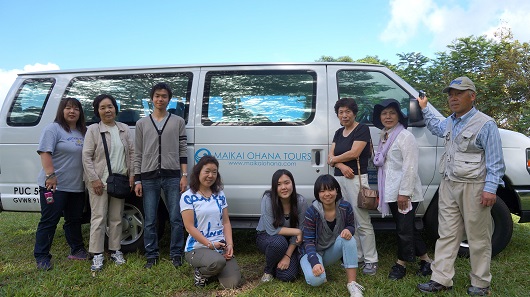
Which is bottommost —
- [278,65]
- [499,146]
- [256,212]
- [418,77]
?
[256,212]

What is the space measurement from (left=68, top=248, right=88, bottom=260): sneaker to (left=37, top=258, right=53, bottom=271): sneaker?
0.24m

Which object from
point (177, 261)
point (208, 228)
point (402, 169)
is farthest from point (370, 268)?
point (177, 261)

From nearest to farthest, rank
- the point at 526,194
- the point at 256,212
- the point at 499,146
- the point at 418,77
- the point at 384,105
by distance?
the point at 499,146 < the point at 384,105 < the point at 526,194 < the point at 256,212 < the point at 418,77

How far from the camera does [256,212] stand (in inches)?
153

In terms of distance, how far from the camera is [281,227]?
10.7 ft

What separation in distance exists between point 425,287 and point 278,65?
252cm

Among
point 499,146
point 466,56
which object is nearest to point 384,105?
point 499,146

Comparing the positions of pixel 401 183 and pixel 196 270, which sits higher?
pixel 401 183

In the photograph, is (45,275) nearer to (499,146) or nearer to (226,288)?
(226,288)

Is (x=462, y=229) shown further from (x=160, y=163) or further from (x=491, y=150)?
(x=160, y=163)

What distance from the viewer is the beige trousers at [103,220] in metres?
3.66

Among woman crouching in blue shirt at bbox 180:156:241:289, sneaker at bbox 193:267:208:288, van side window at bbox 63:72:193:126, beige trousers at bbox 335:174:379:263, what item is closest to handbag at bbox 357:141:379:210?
beige trousers at bbox 335:174:379:263

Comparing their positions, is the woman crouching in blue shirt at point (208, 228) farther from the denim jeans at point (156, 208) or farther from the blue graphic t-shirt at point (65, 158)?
the blue graphic t-shirt at point (65, 158)

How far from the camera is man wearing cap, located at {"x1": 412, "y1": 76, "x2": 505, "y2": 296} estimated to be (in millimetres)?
2832
